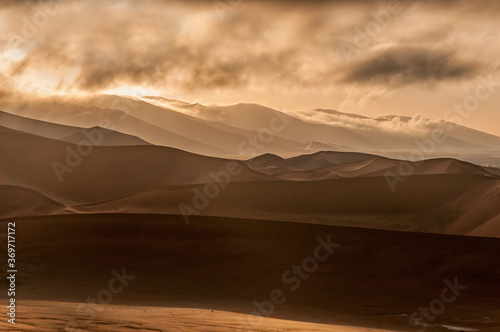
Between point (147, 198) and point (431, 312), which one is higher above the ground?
point (147, 198)

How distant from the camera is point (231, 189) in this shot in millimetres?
52062

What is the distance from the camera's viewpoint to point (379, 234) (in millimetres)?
23812

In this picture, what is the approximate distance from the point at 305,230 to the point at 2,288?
13033mm

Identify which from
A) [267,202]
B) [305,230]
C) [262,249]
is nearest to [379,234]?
[305,230]

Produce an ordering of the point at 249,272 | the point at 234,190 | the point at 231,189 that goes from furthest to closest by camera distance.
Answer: the point at 231,189
the point at 234,190
the point at 249,272

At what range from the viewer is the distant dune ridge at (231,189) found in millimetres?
42469

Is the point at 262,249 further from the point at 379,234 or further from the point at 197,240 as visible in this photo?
the point at 379,234

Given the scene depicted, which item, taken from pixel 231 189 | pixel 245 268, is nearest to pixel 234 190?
pixel 231 189

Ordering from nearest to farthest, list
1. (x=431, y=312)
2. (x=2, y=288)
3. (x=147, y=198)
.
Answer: (x=431, y=312) < (x=2, y=288) < (x=147, y=198)

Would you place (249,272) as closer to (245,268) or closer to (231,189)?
(245,268)

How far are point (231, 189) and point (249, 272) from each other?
31372mm

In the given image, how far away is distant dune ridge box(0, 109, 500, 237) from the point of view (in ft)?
139

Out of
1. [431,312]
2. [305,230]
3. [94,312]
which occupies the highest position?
[305,230]

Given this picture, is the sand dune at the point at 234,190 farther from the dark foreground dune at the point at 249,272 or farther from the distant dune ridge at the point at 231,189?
the dark foreground dune at the point at 249,272
